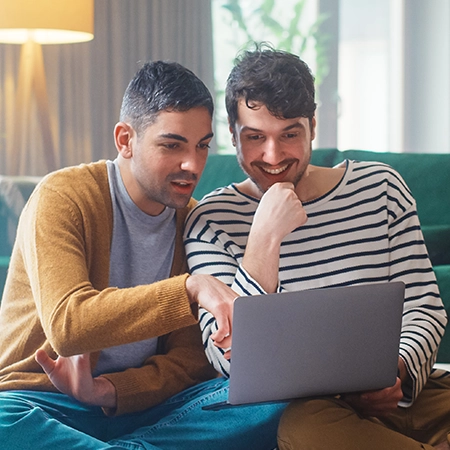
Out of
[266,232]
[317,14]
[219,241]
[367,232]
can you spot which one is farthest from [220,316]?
[317,14]

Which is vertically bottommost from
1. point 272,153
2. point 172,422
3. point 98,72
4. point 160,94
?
point 172,422

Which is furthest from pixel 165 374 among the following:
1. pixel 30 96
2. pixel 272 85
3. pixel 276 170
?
pixel 30 96

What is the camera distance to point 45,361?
4.36ft

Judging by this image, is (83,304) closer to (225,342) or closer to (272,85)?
(225,342)

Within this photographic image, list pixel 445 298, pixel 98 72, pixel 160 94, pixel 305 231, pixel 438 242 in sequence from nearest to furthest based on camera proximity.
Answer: pixel 160 94 → pixel 305 231 → pixel 445 298 → pixel 438 242 → pixel 98 72

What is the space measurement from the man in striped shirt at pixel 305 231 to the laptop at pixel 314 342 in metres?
0.14

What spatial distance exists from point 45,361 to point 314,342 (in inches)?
19.2

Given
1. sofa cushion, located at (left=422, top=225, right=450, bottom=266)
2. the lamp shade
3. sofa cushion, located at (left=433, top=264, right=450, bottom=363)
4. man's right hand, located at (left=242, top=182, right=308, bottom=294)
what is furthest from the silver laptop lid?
the lamp shade

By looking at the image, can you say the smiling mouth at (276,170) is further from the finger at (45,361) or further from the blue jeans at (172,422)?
the finger at (45,361)

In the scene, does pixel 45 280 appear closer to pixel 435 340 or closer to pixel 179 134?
pixel 179 134

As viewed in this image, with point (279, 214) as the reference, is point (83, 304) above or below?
below

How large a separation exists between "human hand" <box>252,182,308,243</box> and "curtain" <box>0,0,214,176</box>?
215cm

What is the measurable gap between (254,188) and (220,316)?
1.48ft

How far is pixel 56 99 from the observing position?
3.46m
